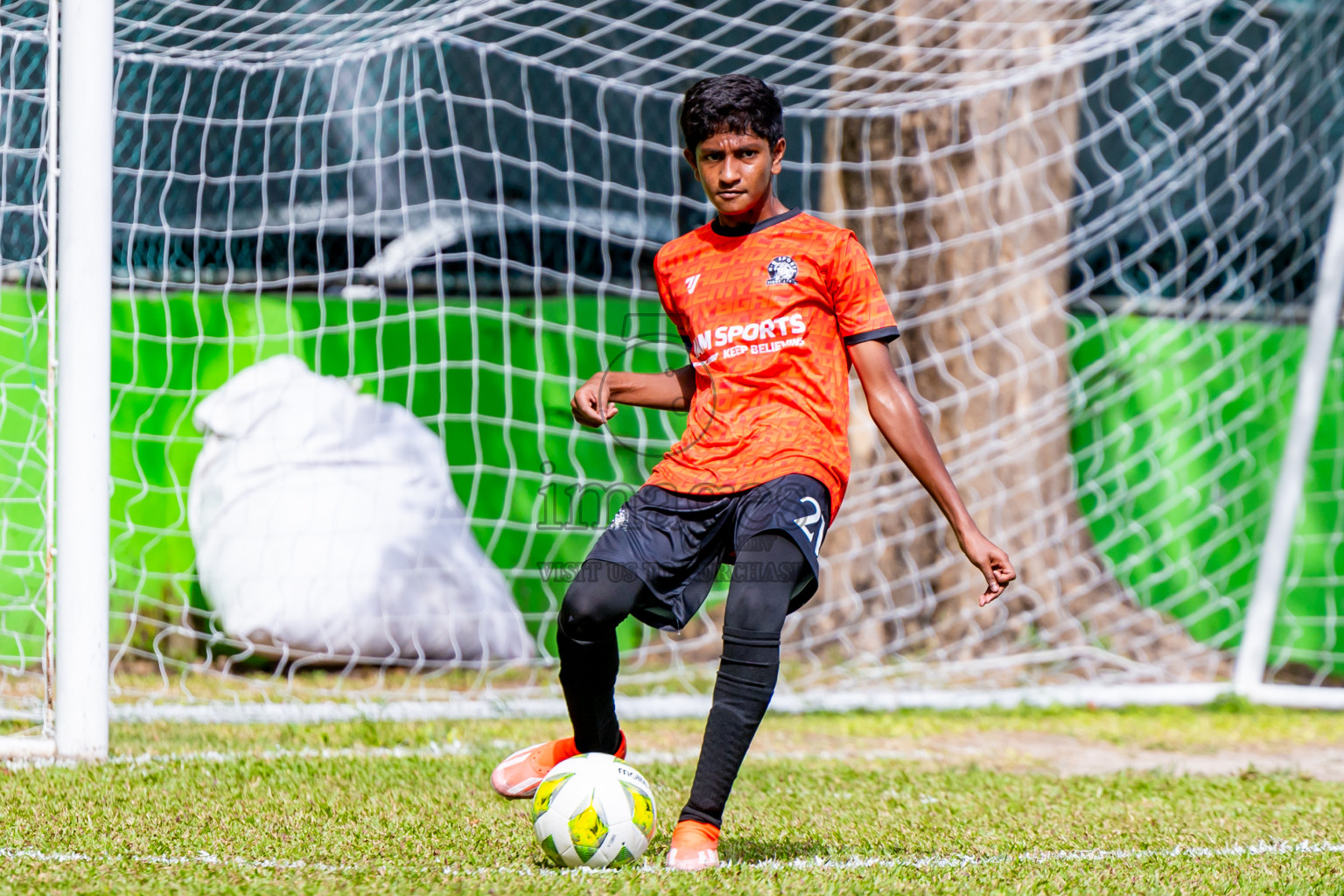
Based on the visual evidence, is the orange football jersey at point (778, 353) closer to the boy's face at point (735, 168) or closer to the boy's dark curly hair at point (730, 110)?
the boy's face at point (735, 168)

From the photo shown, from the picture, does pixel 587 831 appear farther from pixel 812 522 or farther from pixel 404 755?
pixel 404 755

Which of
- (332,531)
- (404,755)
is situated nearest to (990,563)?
(404,755)

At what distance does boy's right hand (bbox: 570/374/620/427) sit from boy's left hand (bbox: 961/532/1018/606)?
30.7 inches

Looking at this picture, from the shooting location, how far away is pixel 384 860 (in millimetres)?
2840

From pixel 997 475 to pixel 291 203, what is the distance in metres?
3.22

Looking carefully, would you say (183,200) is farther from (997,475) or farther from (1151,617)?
(1151,617)

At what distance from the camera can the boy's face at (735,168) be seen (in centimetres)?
303

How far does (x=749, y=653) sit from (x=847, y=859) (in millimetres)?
507

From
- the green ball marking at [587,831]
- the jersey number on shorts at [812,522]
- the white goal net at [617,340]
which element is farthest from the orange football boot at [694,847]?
the white goal net at [617,340]

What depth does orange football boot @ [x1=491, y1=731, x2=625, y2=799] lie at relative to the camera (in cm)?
325

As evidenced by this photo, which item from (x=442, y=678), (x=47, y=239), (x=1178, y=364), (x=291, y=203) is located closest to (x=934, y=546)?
(x=1178, y=364)

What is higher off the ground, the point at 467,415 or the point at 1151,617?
the point at 467,415

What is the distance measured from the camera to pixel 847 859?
297 cm

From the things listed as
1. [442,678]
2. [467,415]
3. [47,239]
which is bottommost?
[442,678]
